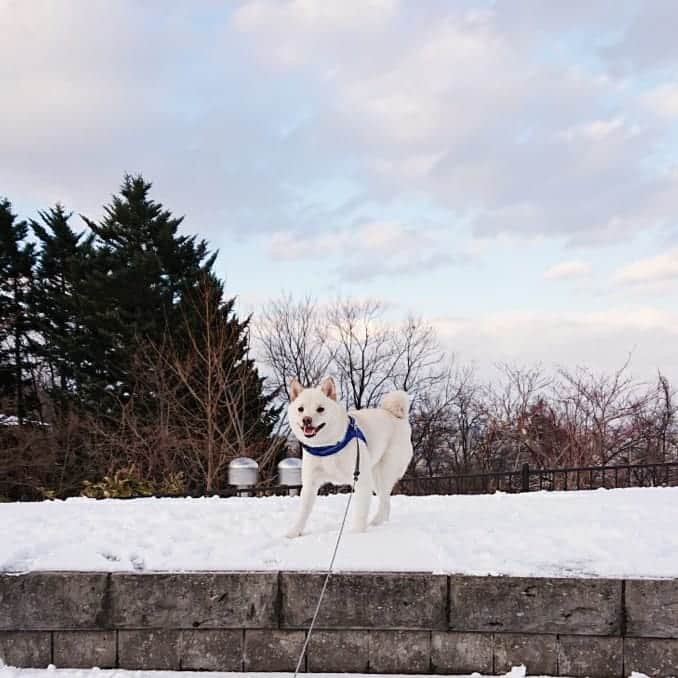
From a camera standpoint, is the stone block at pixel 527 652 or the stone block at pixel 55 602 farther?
the stone block at pixel 55 602

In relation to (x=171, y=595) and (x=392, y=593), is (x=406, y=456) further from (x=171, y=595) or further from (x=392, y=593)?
(x=171, y=595)

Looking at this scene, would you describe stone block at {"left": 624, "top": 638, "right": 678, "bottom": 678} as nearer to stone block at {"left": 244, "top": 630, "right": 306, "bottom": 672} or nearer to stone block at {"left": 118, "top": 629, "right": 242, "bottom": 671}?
stone block at {"left": 244, "top": 630, "right": 306, "bottom": 672}

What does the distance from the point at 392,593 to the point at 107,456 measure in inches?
673

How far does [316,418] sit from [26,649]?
223cm

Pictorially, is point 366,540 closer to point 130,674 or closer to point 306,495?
point 306,495

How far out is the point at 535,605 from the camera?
140 inches

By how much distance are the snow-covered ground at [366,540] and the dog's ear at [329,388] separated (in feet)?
3.20

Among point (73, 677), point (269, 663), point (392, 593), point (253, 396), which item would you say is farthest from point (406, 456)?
point (253, 396)

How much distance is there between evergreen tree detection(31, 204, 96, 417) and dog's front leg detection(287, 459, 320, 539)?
20.2 meters

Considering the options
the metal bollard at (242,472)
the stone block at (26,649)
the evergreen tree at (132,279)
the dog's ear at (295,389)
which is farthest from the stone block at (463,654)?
the evergreen tree at (132,279)

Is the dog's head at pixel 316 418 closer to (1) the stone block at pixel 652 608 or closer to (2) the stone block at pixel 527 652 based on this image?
(2) the stone block at pixel 527 652

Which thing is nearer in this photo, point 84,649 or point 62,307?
point 84,649

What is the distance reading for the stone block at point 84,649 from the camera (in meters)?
3.75

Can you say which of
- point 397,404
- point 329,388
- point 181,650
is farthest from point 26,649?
point 397,404
